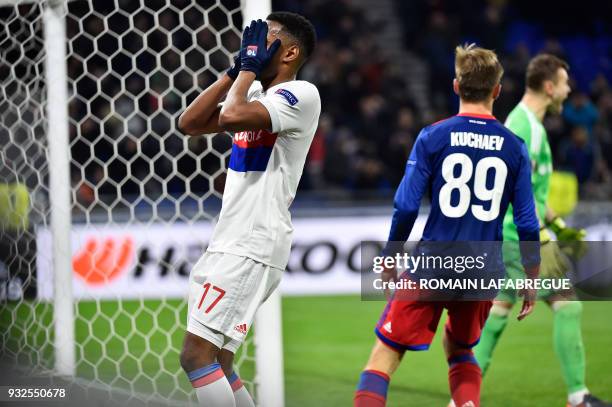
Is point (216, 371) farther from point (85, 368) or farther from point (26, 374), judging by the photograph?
point (85, 368)

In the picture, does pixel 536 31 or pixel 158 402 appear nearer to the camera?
pixel 158 402

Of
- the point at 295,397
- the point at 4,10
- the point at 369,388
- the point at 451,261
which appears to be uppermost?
the point at 4,10

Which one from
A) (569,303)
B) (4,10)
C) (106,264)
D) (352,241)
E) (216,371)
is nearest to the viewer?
(216,371)

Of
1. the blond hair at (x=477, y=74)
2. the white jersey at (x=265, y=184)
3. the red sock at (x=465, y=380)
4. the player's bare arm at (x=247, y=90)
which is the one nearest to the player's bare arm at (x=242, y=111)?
the player's bare arm at (x=247, y=90)

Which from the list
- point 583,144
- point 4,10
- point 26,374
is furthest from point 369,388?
point 583,144

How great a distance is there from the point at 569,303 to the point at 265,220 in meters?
2.25

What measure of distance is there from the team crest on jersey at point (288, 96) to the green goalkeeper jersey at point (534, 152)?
6.35ft

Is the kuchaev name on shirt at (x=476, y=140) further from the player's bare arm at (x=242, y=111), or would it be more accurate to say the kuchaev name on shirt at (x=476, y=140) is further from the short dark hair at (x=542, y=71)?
the short dark hair at (x=542, y=71)

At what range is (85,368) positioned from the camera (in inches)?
230

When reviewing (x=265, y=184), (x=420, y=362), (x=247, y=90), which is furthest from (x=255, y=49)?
(x=420, y=362)

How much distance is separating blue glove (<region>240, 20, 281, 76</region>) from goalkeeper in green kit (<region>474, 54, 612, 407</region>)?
81.7 inches

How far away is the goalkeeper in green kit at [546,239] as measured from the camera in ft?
16.8

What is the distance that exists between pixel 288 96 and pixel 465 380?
148cm

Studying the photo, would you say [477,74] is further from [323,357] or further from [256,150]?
[323,357]
